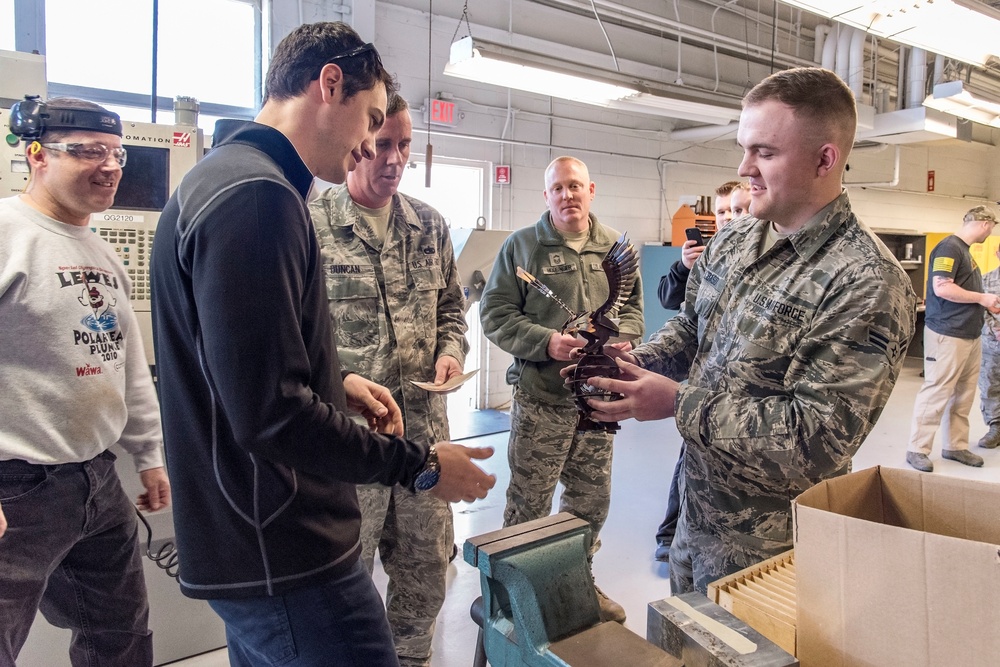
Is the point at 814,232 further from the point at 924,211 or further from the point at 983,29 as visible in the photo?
the point at 924,211

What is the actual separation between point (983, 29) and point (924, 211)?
22.7ft

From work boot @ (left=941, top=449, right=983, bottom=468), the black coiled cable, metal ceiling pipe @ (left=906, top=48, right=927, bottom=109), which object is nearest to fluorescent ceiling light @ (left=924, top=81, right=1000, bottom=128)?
metal ceiling pipe @ (left=906, top=48, right=927, bottom=109)

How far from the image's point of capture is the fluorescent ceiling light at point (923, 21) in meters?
2.94

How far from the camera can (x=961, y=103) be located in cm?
498

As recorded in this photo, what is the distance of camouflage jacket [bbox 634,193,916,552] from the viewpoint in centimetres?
103

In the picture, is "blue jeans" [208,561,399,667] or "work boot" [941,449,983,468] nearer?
"blue jeans" [208,561,399,667]

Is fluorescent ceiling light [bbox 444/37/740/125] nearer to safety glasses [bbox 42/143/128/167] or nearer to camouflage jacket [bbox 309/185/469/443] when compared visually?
camouflage jacket [bbox 309/185/469/443]

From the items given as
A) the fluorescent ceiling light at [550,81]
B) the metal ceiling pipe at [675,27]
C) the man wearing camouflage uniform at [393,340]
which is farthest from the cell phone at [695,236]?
the metal ceiling pipe at [675,27]

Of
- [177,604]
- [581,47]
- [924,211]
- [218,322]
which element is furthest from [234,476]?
[924,211]

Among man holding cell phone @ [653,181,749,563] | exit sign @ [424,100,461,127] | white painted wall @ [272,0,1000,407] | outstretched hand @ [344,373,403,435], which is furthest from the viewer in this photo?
exit sign @ [424,100,461,127]

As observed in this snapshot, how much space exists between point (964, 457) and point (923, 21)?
8.67 feet

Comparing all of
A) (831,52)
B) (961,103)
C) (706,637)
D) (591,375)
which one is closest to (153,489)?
(591,375)

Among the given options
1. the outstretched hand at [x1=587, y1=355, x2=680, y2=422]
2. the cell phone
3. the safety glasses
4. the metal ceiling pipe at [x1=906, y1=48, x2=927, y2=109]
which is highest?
the metal ceiling pipe at [x1=906, y1=48, x2=927, y2=109]

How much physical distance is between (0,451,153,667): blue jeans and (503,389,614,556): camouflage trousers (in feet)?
4.02
